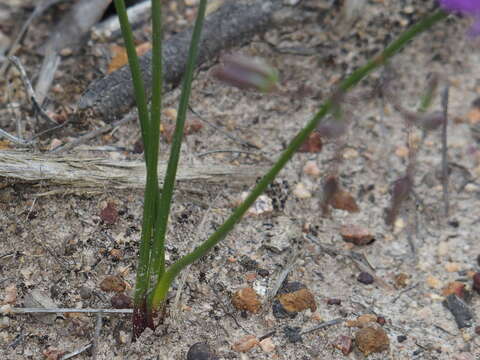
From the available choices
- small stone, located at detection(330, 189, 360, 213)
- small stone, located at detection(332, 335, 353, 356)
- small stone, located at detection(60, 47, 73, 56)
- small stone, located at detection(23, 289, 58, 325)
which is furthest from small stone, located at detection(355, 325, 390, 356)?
small stone, located at detection(60, 47, 73, 56)

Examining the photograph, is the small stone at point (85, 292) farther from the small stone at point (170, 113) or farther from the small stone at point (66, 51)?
the small stone at point (66, 51)

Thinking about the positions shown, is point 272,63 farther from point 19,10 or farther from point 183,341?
point 183,341

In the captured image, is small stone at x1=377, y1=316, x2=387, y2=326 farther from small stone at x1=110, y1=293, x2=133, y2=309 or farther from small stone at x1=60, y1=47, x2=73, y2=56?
small stone at x1=60, y1=47, x2=73, y2=56

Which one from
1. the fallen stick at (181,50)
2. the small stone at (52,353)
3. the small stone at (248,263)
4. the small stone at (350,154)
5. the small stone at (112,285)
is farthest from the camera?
the small stone at (350,154)

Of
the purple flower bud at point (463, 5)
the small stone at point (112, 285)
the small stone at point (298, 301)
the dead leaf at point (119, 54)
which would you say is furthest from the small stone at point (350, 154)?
the purple flower bud at point (463, 5)

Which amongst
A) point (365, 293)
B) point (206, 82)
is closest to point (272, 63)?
point (206, 82)

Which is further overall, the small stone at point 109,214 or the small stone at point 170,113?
the small stone at point 170,113

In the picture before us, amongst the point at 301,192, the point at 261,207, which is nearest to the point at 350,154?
the point at 301,192
